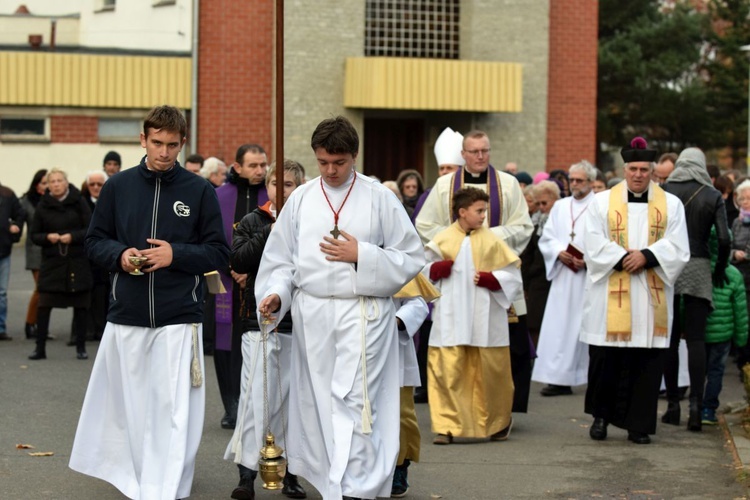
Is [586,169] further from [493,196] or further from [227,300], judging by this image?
[227,300]

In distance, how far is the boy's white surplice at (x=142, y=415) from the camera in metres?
7.20

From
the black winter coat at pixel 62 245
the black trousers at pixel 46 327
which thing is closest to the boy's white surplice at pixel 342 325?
the black trousers at pixel 46 327

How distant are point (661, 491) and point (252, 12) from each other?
679 inches

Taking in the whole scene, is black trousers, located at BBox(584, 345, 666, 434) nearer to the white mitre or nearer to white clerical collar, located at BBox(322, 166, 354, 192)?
the white mitre

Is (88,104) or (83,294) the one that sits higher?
(88,104)

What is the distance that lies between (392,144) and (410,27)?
2.21 metres

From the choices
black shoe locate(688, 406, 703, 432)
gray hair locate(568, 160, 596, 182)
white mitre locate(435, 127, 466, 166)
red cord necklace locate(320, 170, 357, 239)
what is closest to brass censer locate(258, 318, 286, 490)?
red cord necklace locate(320, 170, 357, 239)

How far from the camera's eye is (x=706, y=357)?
1094 cm

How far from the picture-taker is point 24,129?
963 inches

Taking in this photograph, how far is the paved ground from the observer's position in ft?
27.0

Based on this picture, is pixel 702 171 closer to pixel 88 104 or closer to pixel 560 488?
pixel 560 488

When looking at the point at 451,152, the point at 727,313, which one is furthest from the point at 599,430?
the point at 451,152

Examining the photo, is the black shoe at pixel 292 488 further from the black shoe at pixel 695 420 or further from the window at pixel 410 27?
the window at pixel 410 27

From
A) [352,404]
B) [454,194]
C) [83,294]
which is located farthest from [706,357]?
[83,294]
